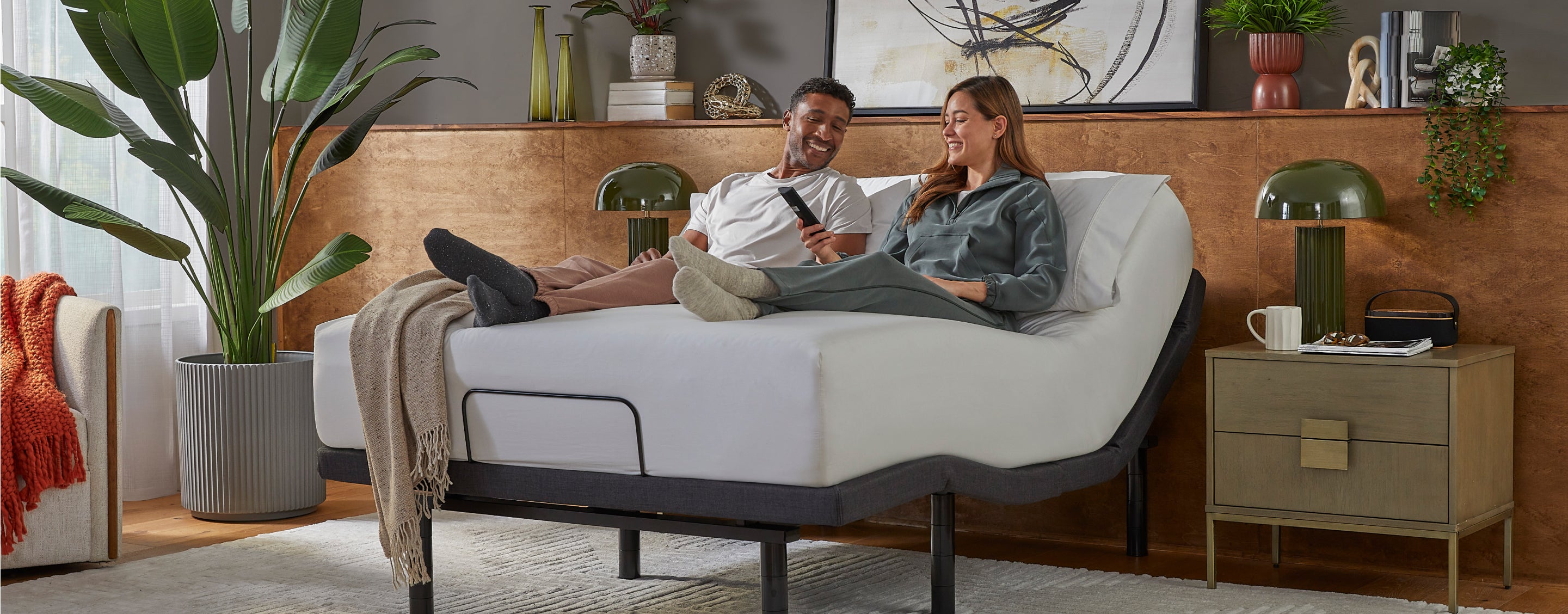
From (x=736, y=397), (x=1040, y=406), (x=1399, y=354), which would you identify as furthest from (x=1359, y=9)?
(x=736, y=397)

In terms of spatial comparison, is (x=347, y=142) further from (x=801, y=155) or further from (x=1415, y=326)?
(x=1415, y=326)

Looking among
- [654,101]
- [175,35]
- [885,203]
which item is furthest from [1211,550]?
[175,35]

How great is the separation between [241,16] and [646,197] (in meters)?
1.26

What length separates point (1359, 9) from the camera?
10.9 ft

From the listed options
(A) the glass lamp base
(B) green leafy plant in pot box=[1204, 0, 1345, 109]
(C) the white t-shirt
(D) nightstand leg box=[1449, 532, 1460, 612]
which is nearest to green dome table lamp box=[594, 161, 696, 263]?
(A) the glass lamp base

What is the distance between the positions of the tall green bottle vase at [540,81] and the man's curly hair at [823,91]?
992 mm

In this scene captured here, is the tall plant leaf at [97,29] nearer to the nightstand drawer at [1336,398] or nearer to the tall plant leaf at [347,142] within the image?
the tall plant leaf at [347,142]

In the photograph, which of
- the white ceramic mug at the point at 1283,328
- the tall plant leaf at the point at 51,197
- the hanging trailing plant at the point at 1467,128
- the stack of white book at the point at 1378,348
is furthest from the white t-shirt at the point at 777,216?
the tall plant leaf at the point at 51,197

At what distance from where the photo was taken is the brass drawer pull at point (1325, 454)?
2.81 metres

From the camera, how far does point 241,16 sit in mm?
3822

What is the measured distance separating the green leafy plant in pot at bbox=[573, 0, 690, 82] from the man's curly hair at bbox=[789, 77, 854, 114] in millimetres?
662

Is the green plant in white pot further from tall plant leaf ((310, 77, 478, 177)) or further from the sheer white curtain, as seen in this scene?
the sheer white curtain

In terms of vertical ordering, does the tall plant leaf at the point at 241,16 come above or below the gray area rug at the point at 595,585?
above

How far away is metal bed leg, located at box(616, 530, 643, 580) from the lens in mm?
3068
